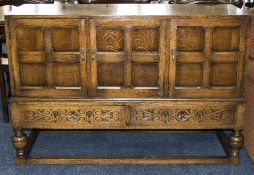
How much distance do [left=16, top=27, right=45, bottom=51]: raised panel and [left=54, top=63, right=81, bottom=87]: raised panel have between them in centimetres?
15

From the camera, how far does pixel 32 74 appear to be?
7.75 feet

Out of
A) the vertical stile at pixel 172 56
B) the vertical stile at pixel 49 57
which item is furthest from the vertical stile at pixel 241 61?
the vertical stile at pixel 49 57

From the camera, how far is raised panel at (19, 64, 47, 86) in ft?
7.70

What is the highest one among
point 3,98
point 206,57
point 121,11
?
point 121,11

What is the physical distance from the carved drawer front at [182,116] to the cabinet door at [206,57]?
0.09m

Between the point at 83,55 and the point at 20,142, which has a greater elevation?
the point at 83,55

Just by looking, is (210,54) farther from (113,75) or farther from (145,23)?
(113,75)

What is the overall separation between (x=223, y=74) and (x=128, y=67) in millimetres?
525

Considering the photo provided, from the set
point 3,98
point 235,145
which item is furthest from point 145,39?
point 3,98

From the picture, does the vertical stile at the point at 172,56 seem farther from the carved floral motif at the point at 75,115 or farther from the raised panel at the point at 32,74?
the raised panel at the point at 32,74

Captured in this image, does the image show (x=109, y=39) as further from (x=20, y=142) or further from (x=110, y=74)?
(x=20, y=142)

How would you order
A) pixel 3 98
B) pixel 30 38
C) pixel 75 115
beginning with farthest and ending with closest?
1. pixel 3 98
2. pixel 75 115
3. pixel 30 38

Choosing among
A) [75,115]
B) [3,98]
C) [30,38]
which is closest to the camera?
[30,38]

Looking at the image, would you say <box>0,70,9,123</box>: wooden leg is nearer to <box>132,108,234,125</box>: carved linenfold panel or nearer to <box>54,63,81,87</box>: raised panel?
<box>54,63,81,87</box>: raised panel
